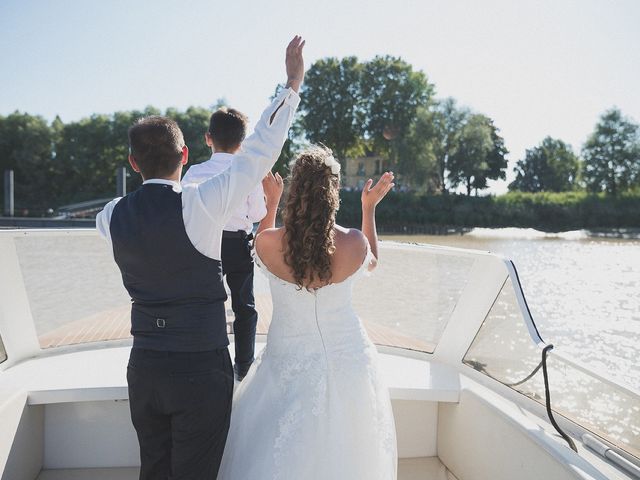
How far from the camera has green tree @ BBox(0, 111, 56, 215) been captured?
2061 inches

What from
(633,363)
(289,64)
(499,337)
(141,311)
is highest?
(289,64)

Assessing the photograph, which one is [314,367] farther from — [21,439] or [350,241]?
[21,439]

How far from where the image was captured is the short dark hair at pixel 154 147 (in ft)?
5.69

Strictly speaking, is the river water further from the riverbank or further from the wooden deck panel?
the riverbank

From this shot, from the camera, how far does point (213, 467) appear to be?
1820 mm

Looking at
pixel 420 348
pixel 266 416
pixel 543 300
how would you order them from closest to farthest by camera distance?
pixel 266 416, pixel 420 348, pixel 543 300

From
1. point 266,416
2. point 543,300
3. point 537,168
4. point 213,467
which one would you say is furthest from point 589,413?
point 537,168

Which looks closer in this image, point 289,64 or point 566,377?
point 289,64

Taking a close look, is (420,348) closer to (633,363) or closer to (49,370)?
(49,370)

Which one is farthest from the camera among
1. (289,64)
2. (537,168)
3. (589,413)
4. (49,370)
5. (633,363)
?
(537,168)

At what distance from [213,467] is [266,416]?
12.7 inches

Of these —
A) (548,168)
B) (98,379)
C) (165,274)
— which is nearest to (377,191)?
(165,274)

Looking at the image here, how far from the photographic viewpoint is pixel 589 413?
233 centimetres

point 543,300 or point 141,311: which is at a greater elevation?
point 141,311
